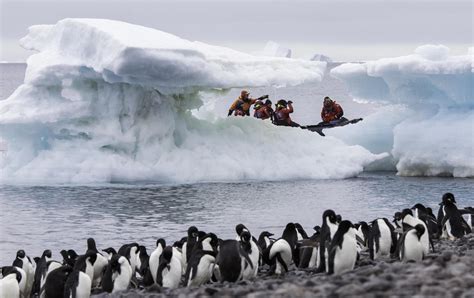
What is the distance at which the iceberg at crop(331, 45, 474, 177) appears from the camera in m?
18.1

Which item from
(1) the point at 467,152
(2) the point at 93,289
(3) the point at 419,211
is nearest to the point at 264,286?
(2) the point at 93,289

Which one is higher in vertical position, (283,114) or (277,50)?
(277,50)

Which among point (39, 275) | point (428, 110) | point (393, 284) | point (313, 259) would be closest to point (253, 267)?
point (313, 259)

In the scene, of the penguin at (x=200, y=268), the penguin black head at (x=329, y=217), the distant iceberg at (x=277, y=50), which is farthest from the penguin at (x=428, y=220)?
the distant iceberg at (x=277, y=50)

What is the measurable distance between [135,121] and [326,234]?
9727mm

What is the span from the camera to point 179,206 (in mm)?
15555

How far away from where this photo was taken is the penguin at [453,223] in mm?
10641

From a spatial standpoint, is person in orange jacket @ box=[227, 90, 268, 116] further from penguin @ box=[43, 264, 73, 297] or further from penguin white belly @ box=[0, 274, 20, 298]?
Answer: penguin @ box=[43, 264, 73, 297]

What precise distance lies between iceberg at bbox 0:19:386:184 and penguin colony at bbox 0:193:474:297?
23.3ft

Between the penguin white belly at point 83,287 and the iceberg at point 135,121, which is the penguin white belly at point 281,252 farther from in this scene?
the iceberg at point 135,121

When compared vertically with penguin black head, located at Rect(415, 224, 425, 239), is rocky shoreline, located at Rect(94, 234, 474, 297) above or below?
below

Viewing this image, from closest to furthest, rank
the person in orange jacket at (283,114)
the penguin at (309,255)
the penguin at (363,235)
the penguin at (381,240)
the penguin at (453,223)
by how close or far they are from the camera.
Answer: the penguin at (309,255) → the penguin at (381,240) → the penguin at (363,235) → the penguin at (453,223) → the person in orange jacket at (283,114)

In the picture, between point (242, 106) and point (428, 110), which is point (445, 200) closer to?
point (428, 110)

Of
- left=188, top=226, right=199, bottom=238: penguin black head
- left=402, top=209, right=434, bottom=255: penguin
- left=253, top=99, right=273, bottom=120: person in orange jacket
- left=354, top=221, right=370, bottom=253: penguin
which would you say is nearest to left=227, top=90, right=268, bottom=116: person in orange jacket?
left=253, top=99, right=273, bottom=120: person in orange jacket
